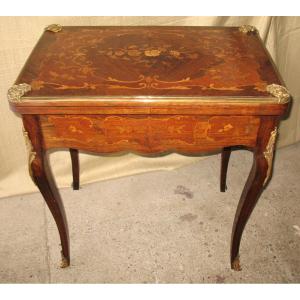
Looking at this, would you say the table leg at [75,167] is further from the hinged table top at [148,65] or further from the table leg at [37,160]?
the hinged table top at [148,65]

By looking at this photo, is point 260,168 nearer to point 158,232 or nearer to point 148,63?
point 148,63

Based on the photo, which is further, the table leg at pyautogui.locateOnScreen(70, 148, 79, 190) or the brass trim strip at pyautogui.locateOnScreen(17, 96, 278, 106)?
the table leg at pyautogui.locateOnScreen(70, 148, 79, 190)

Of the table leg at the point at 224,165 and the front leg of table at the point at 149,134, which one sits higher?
the front leg of table at the point at 149,134

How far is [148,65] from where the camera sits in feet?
3.69

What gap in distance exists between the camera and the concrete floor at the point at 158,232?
4.67ft

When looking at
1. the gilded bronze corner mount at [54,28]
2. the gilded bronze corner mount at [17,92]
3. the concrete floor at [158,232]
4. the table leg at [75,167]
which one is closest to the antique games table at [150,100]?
the gilded bronze corner mount at [17,92]

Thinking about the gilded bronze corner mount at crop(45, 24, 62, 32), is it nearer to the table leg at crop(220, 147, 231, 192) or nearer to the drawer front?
the drawer front

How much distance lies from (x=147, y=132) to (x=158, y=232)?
709 millimetres

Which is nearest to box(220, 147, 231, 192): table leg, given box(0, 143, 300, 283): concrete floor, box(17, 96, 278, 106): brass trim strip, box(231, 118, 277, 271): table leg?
box(0, 143, 300, 283): concrete floor

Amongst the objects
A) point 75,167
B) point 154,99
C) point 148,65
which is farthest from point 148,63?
point 75,167

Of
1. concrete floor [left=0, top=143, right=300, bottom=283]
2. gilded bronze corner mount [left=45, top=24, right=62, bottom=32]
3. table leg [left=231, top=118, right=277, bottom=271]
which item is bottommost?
concrete floor [left=0, top=143, right=300, bottom=283]

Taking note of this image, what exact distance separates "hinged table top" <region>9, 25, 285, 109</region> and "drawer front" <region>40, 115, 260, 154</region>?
0.08m

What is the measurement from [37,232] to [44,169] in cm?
63

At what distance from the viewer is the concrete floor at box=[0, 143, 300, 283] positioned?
Answer: 4.67 feet
